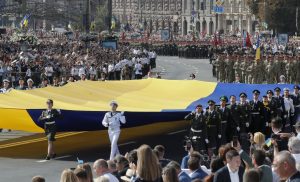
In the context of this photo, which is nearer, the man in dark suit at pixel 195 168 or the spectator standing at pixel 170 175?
the spectator standing at pixel 170 175

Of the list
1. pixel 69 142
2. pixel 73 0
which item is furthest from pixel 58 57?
pixel 73 0

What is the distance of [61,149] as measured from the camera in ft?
77.8

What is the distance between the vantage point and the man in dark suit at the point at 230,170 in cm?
1205

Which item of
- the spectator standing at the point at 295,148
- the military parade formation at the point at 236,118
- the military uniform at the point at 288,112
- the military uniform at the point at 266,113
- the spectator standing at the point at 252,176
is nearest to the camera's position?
the spectator standing at the point at 252,176

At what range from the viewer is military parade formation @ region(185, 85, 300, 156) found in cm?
2112

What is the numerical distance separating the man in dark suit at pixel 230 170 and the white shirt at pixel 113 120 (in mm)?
9088

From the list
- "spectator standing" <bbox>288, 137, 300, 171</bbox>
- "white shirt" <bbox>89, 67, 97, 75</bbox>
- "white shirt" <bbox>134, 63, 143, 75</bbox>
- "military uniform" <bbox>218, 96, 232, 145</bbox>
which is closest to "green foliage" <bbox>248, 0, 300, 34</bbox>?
"white shirt" <bbox>134, 63, 143, 75</bbox>

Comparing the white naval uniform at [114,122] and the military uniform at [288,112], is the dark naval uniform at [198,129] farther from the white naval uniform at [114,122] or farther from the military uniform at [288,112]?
the military uniform at [288,112]

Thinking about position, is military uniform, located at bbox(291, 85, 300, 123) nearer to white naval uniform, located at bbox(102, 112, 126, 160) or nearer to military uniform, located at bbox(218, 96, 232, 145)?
military uniform, located at bbox(218, 96, 232, 145)

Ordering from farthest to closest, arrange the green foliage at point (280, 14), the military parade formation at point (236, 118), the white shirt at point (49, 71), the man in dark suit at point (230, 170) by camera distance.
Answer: the green foliage at point (280, 14) < the white shirt at point (49, 71) < the military parade formation at point (236, 118) < the man in dark suit at point (230, 170)

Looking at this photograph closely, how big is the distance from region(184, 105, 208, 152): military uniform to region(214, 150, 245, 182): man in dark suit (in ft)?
28.7

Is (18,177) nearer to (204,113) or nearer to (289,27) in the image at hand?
(204,113)

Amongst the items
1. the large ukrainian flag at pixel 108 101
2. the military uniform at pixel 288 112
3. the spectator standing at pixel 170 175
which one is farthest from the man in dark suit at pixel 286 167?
the military uniform at pixel 288 112

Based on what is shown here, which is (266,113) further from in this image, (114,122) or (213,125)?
(114,122)
